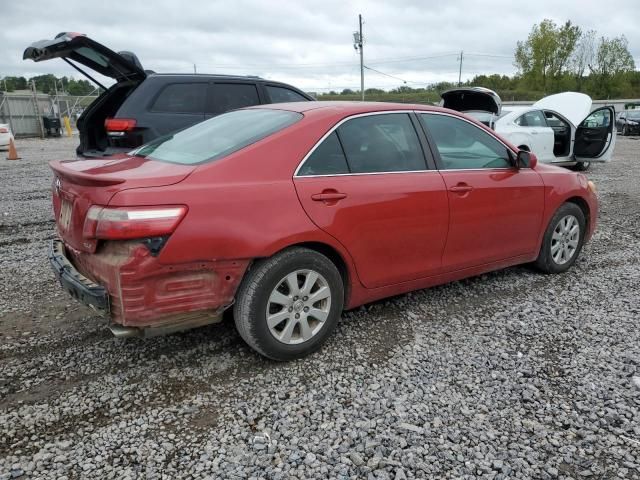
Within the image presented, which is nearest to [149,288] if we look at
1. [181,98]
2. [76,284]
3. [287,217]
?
[76,284]

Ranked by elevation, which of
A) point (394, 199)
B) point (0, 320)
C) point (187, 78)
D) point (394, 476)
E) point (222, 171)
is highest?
point (187, 78)

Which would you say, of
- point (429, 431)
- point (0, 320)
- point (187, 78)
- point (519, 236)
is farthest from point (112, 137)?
point (429, 431)

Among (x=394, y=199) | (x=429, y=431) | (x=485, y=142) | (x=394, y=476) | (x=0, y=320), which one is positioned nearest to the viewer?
(x=394, y=476)

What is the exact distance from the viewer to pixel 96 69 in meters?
6.34

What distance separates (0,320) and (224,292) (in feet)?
6.68

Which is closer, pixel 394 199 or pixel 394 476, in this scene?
pixel 394 476

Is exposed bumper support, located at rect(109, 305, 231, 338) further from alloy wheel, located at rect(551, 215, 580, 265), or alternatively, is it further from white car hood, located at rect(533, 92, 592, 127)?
white car hood, located at rect(533, 92, 592, 127)

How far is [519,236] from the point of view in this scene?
4359 mm

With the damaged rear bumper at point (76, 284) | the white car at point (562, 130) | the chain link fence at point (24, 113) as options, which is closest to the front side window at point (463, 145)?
the damaged rear bumper at point (76, 284)

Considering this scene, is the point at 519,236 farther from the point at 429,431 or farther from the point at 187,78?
the point at 187,78

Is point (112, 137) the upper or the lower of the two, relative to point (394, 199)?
upper

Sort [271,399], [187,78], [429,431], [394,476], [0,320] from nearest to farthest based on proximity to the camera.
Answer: [394,476] → [429,431] → [271,399] → [0,320] → [187,78]

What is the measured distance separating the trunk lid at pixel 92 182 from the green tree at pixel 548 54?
5846cm

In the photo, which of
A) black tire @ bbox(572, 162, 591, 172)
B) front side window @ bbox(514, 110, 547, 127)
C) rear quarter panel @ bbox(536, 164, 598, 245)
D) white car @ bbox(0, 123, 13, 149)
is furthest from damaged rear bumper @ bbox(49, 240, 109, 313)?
white car @ bbox(0, 123, 13, 149)
